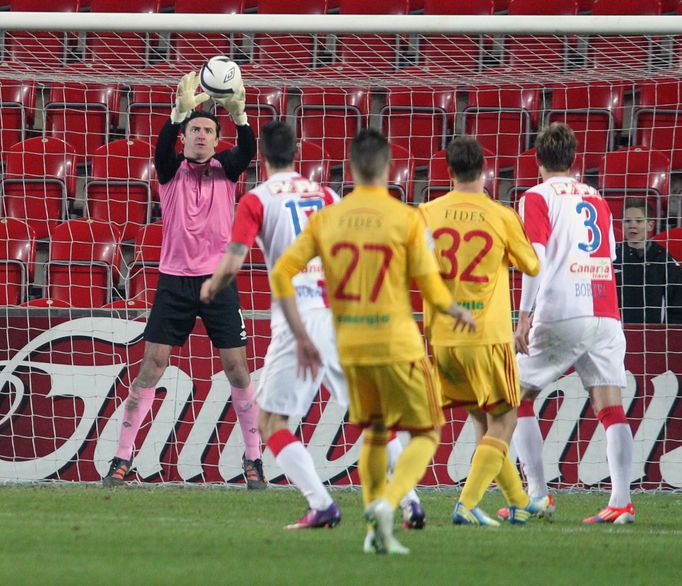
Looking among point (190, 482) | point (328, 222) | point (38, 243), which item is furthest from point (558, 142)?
point (38, 243)

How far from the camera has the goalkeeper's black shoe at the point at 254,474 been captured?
784 centimetres

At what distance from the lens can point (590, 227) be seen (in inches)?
256

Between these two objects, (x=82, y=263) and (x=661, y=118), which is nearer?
(x=82, y=263)

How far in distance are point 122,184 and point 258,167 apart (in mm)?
1107

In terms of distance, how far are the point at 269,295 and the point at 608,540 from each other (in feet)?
12.6

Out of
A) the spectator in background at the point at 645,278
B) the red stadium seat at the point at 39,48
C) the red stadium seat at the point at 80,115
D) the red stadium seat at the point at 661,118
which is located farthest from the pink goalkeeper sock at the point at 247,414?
the red stadium seat at the point at 661,118

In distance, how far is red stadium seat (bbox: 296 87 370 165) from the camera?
1026cm

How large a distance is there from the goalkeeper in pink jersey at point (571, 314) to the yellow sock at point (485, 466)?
2.05ft

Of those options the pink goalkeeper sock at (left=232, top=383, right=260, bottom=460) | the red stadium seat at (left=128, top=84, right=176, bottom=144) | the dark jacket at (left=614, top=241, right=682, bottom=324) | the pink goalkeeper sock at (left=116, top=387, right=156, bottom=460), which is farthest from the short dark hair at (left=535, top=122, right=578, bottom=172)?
the red stadium seat at (left=128, top=84, right=176, bottom=144)

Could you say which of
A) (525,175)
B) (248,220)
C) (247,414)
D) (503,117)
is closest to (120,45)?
(503,117)

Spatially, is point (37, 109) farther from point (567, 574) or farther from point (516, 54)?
point (567, 574)

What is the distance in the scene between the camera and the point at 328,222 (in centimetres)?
496

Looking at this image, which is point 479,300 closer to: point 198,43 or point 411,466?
point 411,466

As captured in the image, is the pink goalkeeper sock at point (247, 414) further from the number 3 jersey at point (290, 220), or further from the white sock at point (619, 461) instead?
the white sock at point (619, 461)
